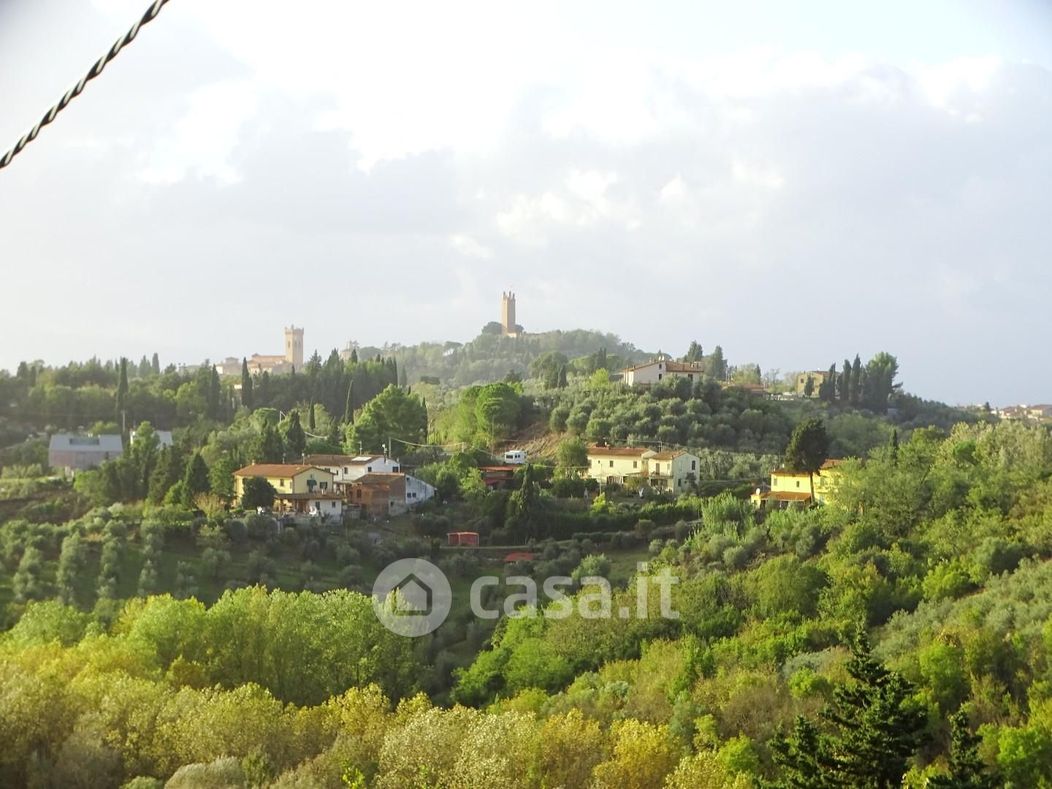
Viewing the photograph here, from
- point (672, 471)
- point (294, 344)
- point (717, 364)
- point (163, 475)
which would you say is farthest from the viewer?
point (294, 344)

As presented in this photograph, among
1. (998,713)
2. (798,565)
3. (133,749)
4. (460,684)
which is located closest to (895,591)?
(798,565)

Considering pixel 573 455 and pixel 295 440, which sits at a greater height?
pixel 295 440

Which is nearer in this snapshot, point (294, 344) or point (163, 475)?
point (163, 475)

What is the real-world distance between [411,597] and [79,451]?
15051 mm

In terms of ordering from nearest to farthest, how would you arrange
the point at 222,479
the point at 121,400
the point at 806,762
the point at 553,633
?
the point at 806,762
the point at 553,633
the point at 222,479
the point at 121,400

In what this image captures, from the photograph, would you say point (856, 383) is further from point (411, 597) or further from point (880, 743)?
point (880, 743)

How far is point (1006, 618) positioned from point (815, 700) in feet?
10.6

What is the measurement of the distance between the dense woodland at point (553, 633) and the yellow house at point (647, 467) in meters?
0.63

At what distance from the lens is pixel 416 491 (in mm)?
27391

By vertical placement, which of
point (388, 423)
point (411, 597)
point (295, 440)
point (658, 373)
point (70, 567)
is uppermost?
point (658, 373)

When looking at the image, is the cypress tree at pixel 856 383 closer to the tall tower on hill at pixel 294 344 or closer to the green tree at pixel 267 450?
the green tree at pixel 267 450

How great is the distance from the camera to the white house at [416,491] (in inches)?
1069

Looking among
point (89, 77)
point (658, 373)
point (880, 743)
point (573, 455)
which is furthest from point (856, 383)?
point (89, 77)

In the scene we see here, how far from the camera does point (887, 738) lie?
9.05m
